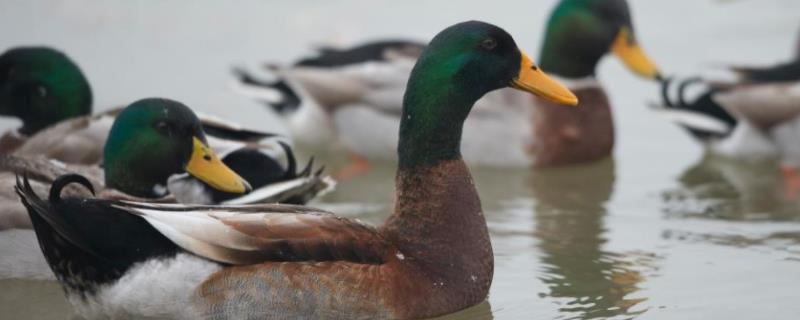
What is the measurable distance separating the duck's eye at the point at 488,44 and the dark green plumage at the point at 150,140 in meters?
1.13

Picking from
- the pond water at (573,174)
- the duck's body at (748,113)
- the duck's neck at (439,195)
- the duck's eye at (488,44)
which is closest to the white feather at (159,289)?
the pond water at (573,174)

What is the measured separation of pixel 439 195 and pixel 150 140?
114 centimetres

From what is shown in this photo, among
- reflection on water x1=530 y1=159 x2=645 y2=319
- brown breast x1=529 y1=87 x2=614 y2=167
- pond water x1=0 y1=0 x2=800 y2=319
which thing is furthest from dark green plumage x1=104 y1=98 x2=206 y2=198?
brown breast x1=529 y1=87 x2=614 y2=167

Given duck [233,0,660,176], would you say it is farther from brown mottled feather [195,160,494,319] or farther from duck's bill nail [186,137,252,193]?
brown mottled feather [195,160,494,319]

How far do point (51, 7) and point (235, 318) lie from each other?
6.49m

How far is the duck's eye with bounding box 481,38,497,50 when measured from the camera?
5.61m

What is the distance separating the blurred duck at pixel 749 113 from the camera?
8641 mm

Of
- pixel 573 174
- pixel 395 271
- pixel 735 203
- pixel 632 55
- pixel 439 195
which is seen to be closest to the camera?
pixel 395 271

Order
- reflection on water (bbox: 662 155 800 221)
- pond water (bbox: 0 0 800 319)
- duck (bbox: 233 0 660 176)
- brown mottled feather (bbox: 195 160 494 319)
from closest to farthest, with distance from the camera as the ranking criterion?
brown mottled feather (bbox: 195 160 494 319), pond water (bbox: 0 0 800 319), reflection on water (bbox: 662 155 800 221), duck (bbox: 233 0 660 176)

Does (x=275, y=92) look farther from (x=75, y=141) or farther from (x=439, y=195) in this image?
(x=439, y=195)

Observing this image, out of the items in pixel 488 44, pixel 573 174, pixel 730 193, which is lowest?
pixel 573 174

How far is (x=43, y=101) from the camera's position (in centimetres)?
717

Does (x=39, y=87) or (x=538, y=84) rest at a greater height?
(x=538, y=84)

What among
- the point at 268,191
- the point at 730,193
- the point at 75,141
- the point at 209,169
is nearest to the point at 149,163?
the point at 209,169
